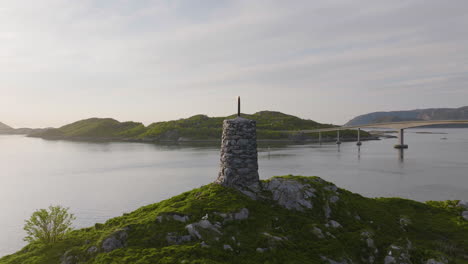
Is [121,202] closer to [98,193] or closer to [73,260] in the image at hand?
[98,193]

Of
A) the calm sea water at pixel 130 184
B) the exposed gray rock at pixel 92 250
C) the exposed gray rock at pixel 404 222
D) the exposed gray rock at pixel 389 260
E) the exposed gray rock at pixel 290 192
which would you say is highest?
the exposed gray rock at pixel 290 192

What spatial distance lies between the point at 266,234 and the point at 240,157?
24.0ft

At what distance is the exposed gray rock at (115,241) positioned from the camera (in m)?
17.4

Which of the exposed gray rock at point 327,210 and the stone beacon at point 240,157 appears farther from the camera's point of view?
the stone beacon at point 240,157

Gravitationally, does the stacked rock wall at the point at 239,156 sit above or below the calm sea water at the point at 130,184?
above

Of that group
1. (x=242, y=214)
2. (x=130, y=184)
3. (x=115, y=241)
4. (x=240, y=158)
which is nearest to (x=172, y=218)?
(x=115, y=241)

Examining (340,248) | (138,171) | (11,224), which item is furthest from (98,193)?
(340,248)

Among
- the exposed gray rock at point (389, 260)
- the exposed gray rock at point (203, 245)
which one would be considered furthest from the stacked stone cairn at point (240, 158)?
the exposed gray rock at point (389, 260)

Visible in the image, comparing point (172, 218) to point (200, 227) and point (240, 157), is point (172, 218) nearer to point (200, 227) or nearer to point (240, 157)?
point (200, 227)

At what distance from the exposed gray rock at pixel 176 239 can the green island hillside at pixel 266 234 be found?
63 millimetres

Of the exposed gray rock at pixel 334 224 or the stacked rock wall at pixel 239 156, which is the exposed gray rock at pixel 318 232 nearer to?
the exposed gray rock at pixel 334 224

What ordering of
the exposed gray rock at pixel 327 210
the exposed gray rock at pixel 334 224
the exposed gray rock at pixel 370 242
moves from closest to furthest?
the exposed gray rock at pixel 370 242, the exposed gray rock at pixel 334 224, the exposed gray rock at pixel 327 210

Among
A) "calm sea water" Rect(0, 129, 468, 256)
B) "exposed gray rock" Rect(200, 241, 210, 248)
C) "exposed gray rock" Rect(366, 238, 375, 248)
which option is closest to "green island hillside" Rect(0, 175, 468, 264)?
"exposed gray rock" Rect(366, 238, 375, 248)

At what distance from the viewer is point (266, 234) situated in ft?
60.4
